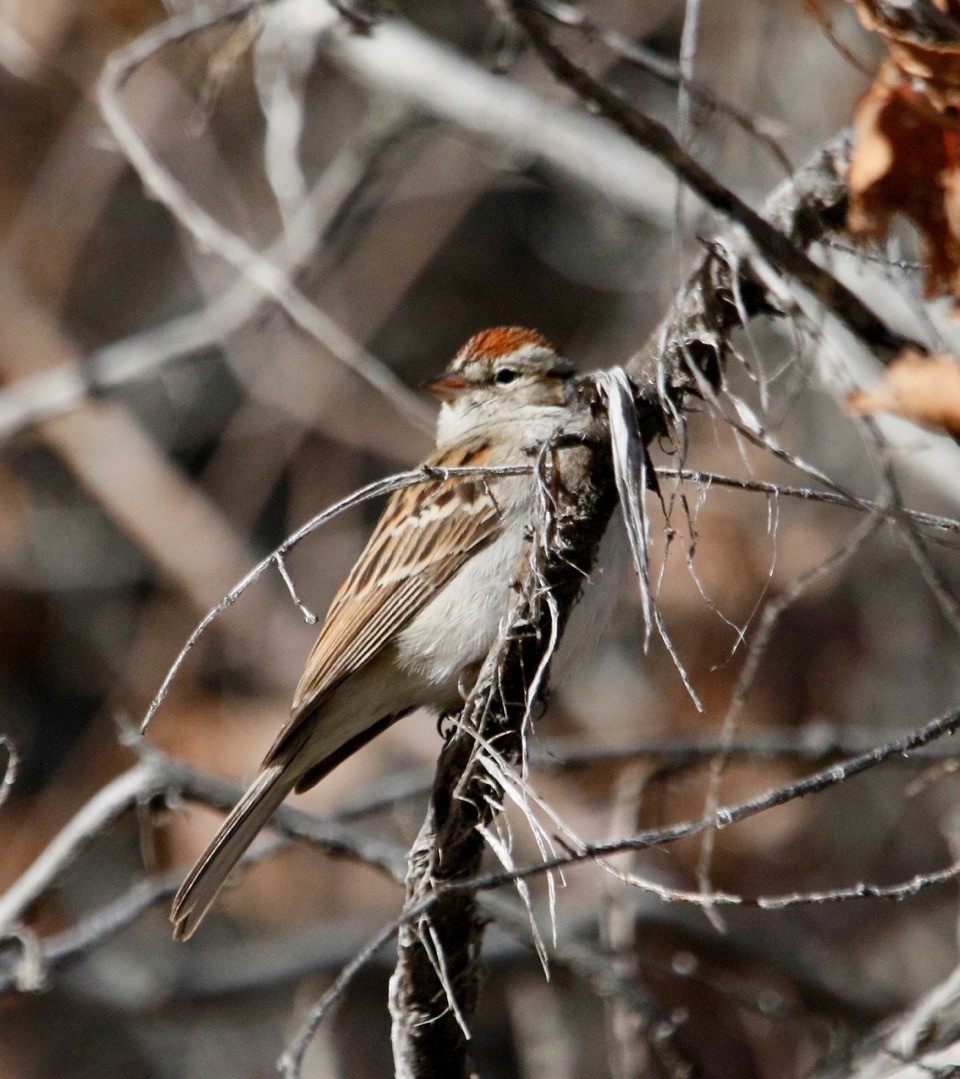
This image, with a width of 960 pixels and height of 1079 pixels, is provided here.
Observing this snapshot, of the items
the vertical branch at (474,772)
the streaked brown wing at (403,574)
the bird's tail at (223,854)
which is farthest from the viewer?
the streaked brown wing at (403,574)

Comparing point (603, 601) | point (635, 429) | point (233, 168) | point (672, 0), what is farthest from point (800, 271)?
point (233, 168)

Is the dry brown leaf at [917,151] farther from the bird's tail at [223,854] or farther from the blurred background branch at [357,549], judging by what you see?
the bird's tail at [223,854]

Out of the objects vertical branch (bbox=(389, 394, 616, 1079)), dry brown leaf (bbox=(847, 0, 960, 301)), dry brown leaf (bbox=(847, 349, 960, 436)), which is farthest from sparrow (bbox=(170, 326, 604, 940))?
dry brown leaf (bbox=(847, 349, 960, 436))

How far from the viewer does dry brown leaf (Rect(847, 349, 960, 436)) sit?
1.59 m

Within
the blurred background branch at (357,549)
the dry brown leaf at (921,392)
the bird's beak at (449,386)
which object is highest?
the dry brown leaf at (921,392)

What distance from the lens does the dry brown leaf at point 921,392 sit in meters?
1.59

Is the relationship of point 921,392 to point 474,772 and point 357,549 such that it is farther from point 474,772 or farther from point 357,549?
point 357,549

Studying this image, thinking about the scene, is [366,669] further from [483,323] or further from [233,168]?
[233,168]

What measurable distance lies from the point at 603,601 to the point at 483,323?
4.23m

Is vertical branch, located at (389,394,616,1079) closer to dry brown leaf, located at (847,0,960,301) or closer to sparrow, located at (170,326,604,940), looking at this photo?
dry brown leaf, located at (847,0,960,301)

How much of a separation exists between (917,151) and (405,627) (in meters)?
1.84

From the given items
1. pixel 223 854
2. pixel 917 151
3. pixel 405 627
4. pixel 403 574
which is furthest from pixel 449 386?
pixel 917 151

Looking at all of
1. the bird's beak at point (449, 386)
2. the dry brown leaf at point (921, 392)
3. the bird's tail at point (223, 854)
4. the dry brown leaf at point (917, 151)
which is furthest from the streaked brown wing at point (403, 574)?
the dry brown leaf at point (921, 392)

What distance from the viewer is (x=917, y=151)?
179 cm
